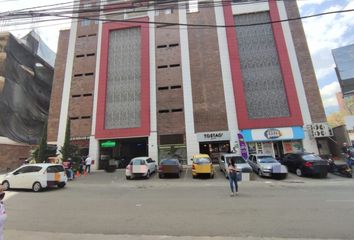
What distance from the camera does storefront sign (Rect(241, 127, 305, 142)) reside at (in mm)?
23625

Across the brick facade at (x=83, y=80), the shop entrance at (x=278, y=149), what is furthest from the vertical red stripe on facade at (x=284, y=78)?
the brick facade at (x=83, y=80)

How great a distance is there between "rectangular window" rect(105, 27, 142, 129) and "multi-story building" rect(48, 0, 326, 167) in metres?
0.13

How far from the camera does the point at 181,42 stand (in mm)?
28719

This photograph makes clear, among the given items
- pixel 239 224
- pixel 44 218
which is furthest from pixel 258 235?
pixel 44 218

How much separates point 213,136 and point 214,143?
1.19 metres

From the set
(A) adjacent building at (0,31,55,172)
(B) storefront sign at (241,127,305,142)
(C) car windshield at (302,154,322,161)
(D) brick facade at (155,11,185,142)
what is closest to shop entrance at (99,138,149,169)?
(D) brick facade at (155,11,185,142)

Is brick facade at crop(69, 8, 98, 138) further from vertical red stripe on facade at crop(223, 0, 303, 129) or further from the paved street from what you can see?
the paved street

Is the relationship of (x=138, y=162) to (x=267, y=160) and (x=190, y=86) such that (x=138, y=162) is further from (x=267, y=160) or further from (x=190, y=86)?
(x=190, y=86)

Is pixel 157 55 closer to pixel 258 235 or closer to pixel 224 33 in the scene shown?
pixel 224 33

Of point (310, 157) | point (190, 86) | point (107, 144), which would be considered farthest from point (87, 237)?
point (190, 86)

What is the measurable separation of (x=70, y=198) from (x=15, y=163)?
20.8 metres

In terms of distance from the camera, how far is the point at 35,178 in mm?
12547

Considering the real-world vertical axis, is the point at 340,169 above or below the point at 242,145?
below

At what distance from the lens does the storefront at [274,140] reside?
23.7m
